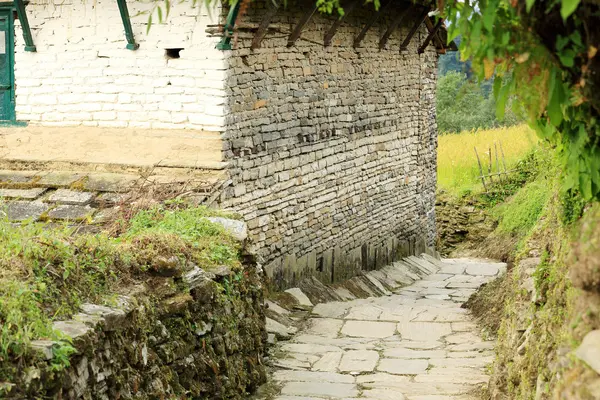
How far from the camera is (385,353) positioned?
9.12 meters

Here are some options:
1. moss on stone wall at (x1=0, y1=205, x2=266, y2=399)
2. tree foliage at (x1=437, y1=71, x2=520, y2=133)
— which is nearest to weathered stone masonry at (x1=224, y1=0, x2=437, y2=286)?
moss on stone wall at (x1=0, y1=205, x2=266, y2=399)

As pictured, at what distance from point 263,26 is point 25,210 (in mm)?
3108

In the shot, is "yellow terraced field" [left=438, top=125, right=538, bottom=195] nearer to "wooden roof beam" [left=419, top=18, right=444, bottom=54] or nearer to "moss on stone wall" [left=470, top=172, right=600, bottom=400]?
"wooden roof beam" [left=419, top=18, right=444, bottom=54]

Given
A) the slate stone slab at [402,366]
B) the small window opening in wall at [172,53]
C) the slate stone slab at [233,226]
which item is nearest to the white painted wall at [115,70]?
the small window opening in wall at [172,53]

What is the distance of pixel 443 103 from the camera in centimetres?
3466

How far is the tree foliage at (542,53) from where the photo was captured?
375cm

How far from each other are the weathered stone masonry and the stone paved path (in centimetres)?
107

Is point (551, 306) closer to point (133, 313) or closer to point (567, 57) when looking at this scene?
point (567, 57)

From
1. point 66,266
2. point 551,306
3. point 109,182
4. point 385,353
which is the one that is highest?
point 66,266

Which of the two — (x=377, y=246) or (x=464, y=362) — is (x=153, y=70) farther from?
(x=377, y=246)

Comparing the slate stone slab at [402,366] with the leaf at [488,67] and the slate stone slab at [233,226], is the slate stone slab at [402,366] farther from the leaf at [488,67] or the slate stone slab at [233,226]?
the leaf at [488,67]

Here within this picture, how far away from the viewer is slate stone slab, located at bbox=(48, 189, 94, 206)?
912 centimetres

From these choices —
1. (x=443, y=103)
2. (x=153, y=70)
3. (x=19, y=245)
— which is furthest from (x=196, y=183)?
(x=443, y=103)

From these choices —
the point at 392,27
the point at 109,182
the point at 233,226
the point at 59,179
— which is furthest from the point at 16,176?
the point at 392,27
